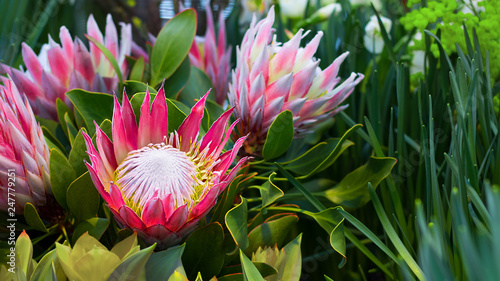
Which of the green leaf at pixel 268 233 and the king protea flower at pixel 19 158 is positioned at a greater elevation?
the king protea flower at pixel 19 158

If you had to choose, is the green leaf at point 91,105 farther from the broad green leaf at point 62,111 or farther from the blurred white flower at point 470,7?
the blurred white flower at point 470,7

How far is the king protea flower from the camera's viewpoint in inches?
16.6

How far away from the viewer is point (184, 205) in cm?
38

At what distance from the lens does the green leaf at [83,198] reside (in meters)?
0.44

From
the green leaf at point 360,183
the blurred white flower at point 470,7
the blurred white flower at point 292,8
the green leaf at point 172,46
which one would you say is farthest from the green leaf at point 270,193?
the blurred white flower at point 292,8

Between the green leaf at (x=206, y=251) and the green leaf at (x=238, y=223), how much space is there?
0.06 ft

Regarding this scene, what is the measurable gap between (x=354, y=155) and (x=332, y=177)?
45 mm

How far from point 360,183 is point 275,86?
15 centimetres

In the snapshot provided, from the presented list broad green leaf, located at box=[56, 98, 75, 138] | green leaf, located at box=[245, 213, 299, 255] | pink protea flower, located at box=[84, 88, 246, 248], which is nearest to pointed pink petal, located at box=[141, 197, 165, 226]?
pink protea flower, located at box=[84, 88, 246, 248]

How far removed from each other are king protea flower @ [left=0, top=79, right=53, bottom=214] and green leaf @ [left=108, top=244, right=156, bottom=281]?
0.14 m

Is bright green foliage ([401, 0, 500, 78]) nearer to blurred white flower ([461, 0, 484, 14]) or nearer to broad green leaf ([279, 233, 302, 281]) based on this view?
blurred white flower ([461, 0, 484, 14])

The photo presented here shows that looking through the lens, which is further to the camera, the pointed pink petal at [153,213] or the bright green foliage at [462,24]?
the bright green foliage at [462,24]

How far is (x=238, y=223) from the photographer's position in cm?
42

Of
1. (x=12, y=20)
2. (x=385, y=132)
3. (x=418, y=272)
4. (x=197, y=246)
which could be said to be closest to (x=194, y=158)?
(x=197, y=246)
